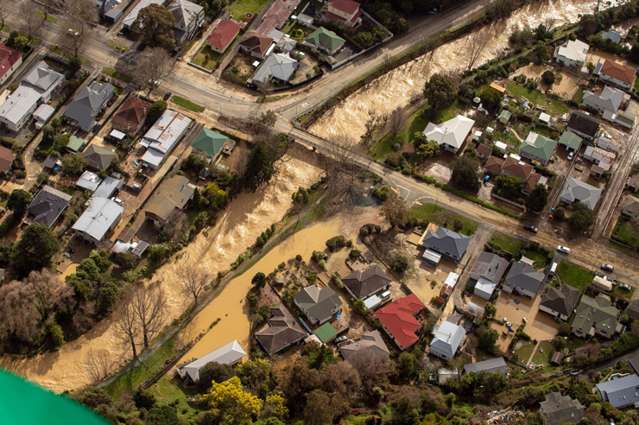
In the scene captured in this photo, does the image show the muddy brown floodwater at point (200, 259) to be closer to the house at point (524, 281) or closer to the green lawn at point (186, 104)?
the green lawn at point (186, 104)

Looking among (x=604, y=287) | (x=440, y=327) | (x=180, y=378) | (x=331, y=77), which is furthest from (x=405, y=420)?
(x=331, y=77)

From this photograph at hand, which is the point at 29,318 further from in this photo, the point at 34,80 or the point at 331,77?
the point at 331,77

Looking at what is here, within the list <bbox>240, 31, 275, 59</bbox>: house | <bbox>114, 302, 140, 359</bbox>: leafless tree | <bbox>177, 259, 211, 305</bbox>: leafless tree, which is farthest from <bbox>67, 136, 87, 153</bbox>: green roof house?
<bbox>240, 31, 275, 59</bbox>: house

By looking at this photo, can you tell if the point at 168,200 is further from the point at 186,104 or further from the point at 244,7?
the point at 244,7

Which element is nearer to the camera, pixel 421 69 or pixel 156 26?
pixel 156 26

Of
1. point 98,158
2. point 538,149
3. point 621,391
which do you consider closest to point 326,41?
point 538,149

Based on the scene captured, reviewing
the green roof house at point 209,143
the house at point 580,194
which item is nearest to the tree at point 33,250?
the green roof house at point 209,143
